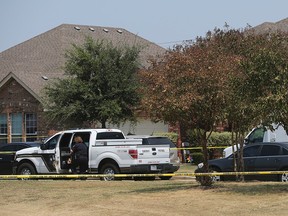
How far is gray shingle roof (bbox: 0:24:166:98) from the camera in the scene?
131ft

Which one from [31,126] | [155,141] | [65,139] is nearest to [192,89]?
[65,139]

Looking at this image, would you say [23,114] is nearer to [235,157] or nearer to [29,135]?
[29,135]

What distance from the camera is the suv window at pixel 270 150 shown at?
20.9 meters

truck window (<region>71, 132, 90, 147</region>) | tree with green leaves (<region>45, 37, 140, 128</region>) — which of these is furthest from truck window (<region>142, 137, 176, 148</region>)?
tree with green leaves (<region>45, 37, 140, 128</region>)

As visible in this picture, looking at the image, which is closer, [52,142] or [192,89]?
[192,89]

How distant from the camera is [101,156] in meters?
22.3

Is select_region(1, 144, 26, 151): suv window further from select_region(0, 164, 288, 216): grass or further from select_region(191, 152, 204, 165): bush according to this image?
select_region(191, 152, 204, 165): bush

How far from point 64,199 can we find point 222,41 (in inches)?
641

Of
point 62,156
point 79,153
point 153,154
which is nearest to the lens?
point 79,153

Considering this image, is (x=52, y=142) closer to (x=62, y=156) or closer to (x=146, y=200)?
(x=62, y=156)

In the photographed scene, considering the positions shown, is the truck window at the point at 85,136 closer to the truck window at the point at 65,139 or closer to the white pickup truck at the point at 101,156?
the white pickup truck at the point at 101,156

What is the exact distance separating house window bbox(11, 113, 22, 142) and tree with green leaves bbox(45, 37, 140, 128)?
5237mm

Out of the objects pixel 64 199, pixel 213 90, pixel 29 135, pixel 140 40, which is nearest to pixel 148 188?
pixel 64 199

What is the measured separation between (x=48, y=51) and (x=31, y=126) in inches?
274
